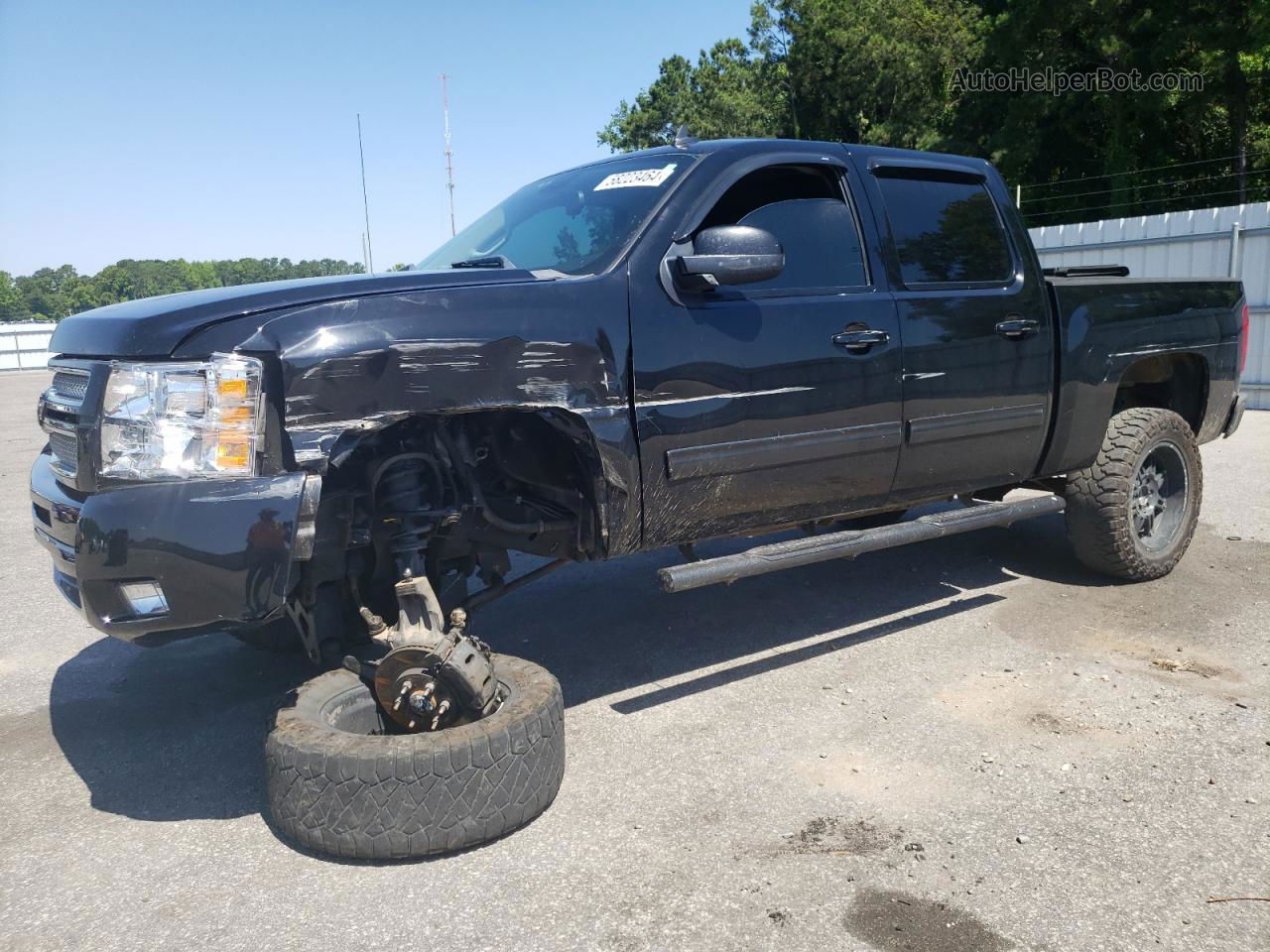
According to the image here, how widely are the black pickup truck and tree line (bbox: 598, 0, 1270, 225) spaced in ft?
76.0

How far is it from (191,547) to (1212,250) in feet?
44.3

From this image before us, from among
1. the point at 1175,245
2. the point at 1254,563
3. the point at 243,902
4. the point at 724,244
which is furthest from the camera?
the point at 1175,245

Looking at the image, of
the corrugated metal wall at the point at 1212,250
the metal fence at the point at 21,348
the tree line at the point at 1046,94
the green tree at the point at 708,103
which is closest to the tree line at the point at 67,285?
the metal fence at the point at 21,348

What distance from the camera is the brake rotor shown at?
10.2 feet

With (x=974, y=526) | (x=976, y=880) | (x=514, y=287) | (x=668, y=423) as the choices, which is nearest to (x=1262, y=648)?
(x=974, y=526)

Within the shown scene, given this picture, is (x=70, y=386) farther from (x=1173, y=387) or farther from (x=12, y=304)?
(x=12, y=304)

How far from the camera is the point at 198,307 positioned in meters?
2.84

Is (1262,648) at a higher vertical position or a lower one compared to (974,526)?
lower

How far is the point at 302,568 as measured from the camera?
3234 mm

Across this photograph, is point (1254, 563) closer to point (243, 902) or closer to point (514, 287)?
point (514, 287)

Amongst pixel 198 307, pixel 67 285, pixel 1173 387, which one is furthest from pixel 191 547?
pixel 67 285

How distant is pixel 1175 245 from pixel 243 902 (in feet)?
45.5

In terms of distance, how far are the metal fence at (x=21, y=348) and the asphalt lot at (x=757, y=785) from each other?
40364 mm

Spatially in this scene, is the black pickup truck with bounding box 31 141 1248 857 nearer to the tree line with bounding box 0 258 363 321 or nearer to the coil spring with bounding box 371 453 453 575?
the coil spring with bounding box 371 453 453 575
